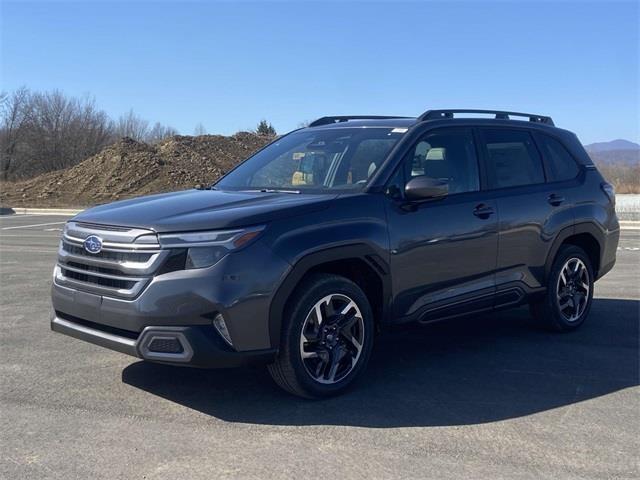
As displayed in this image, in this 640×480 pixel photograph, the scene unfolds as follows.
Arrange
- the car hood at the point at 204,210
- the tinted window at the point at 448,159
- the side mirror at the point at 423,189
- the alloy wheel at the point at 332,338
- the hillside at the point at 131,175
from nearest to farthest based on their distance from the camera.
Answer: the car hood at the point at 204,210, the alloy wheel at the point at 332,338, the side mirror at the point at 423,189, the tinted window at the point at 448,159, the hillside at the point at 131,175

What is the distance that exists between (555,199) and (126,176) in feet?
113

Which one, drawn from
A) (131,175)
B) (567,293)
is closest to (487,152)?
(567,293)

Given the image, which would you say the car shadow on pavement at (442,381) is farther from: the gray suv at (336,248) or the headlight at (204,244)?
the headlight at (204,244)

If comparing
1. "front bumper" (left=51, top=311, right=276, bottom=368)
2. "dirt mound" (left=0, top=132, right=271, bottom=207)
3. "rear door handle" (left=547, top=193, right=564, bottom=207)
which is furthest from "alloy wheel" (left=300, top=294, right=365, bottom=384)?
"dirt mound" (left=0, top=132, right=271, bottom=207)

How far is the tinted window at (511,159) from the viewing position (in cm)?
569

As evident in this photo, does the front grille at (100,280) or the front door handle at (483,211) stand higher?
the front door handle at (483,211)

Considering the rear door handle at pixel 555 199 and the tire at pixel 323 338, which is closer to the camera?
the tire at pixel 323 338

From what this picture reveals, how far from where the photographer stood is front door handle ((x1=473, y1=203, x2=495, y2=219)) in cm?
531

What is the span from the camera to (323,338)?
14.6 ft

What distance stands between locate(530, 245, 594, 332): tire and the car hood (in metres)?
2.68

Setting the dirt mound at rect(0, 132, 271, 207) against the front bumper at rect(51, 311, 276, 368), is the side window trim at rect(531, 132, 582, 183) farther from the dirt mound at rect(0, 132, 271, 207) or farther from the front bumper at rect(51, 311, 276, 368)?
the dirt mound at rect(0, 132, 271, 207)

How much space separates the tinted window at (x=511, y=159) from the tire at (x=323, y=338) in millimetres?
1814

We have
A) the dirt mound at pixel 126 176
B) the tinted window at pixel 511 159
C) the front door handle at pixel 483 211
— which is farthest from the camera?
the dirt mound at pixel 126 176

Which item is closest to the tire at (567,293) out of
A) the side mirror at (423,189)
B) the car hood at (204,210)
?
the side mirror at (423,189)
